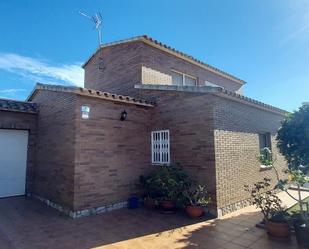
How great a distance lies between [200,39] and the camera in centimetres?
1240

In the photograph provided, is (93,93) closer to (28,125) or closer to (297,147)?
(28,125)

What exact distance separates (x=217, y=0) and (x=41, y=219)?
11.4 meters

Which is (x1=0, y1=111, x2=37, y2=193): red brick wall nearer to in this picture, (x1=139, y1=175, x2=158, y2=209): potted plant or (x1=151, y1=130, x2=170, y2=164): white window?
(x1=139, y1=175, x2=158, y2=209): potted plant

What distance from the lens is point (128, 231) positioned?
6.50 m

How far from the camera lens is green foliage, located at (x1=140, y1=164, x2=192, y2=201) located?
834cm

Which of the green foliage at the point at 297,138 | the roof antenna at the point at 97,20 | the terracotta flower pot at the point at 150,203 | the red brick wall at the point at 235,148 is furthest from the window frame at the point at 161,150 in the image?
the roof antenna at the point at 97,20

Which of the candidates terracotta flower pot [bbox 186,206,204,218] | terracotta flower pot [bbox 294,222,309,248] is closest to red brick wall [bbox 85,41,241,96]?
terracotta flower pot [bbox 186,206,204,218]

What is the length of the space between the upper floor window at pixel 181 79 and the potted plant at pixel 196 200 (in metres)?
7.56

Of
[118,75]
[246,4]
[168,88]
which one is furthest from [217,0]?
[118,75]

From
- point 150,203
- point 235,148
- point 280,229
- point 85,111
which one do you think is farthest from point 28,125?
point 280,229

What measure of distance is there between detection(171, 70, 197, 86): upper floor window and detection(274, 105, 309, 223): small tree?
315 inches

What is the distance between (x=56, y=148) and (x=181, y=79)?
869 cm

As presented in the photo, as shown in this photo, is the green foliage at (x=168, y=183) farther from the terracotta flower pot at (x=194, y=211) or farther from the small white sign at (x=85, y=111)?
the small white sign at (x=85, y=111)

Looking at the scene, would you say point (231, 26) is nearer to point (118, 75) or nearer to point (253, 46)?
point (253, 46)
